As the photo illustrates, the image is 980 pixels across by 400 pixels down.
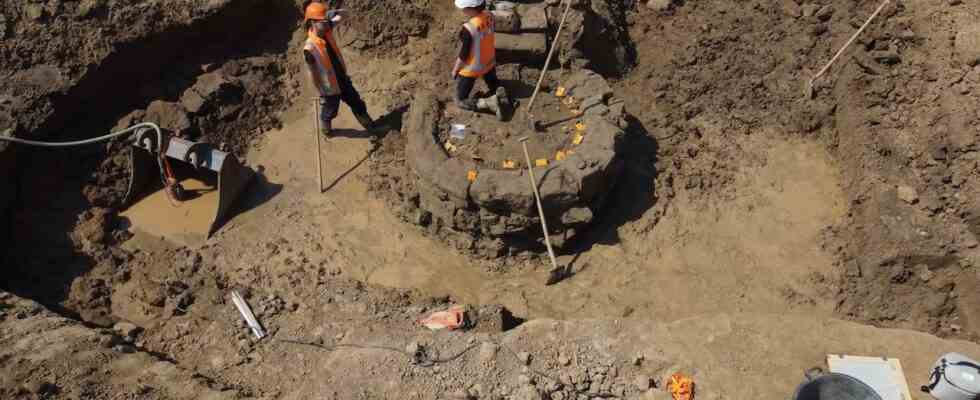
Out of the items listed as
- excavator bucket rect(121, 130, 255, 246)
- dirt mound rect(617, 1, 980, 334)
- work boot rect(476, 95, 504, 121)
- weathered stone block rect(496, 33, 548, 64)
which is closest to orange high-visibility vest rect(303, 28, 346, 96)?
excavator bucket rect(121, 130, 255, 246)

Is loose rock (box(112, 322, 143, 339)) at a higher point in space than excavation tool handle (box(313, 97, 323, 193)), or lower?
lower

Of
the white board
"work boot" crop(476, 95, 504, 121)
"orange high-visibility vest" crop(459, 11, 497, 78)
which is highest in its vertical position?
"orange high-visibility vest" crop(459, 11, 497, 78)

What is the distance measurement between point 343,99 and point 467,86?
145 cm

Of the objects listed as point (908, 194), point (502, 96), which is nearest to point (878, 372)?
point (908, 194)

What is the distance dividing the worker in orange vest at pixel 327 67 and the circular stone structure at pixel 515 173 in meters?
0.82

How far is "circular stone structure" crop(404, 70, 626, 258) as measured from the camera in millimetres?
5742

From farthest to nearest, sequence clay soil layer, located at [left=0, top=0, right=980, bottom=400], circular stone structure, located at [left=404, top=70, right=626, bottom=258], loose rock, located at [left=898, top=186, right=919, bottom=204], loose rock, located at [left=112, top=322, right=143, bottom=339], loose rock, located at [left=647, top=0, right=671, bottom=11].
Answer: loose rock, located at [left=647, top=0, right=671, bottom=11] < loose rock, located at [left=898, top=186, right=919, bottom=204] < circular stone structure, located at [left=404, top=70, right=626, bottom=258] < loose rock, located at [left=112, top=322, right=143, bottom=339] < clay soil layer, located at [left=0, top=0, right=980, bottom=400]

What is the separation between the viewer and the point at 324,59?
20.4 feet

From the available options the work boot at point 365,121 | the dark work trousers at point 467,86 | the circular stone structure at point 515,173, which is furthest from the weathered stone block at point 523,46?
the work boot at point 365,121

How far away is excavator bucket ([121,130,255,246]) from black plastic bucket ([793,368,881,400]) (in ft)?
17.9

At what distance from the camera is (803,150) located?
6848 millimetres

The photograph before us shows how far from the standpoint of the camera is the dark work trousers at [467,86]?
21.1 feet

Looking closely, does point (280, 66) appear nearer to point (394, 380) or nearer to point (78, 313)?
point (78, 313)

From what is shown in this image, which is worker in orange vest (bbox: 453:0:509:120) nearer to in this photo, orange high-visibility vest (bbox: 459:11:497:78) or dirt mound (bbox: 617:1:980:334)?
orange high-visibility vest (bbox: 459:11:497:78)
